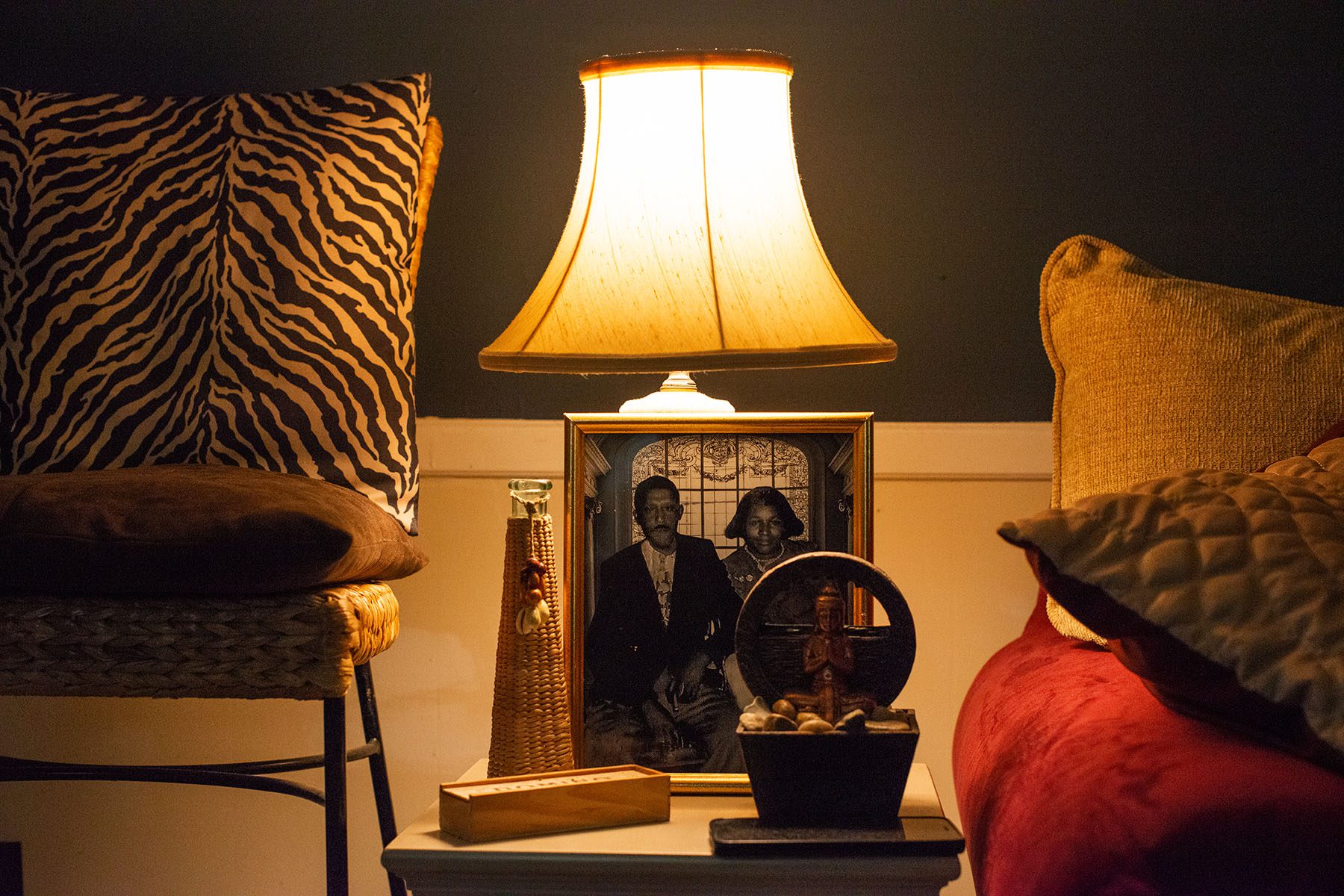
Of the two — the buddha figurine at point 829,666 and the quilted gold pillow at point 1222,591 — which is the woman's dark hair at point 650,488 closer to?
the buddha figurine at point 829,666

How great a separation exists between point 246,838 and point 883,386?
114cm

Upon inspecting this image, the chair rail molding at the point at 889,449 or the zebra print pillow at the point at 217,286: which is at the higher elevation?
the zebra print pillow at the point at 217,286

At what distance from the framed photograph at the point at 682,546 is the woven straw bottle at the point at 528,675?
3cm

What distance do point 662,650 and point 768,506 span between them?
171 mm

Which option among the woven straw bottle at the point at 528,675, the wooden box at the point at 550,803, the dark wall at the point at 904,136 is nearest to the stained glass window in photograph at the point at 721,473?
the woven straw bottle at the point at 528,675

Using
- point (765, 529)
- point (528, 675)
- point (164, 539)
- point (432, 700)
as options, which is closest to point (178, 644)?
point (164, 539)

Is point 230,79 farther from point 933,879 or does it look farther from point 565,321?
point 933,879

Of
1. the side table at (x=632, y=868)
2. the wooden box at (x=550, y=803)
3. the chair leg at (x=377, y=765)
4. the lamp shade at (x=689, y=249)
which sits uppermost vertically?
the lamp shade at (x=689, y=249)

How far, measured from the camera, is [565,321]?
3.64ft

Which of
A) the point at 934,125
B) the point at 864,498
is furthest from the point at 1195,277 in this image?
the point at 864,498

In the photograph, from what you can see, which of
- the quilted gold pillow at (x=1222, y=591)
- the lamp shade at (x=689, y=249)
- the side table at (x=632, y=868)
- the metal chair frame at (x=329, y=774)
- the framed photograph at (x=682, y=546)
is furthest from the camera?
the metal chair frame at (x=329, y=774)

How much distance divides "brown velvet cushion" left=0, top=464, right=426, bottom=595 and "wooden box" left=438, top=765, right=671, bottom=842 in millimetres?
267

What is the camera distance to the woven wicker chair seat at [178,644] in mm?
1164

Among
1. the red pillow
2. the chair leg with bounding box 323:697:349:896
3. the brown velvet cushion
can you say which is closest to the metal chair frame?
the chair leg with bounding box 323:697:349:896
